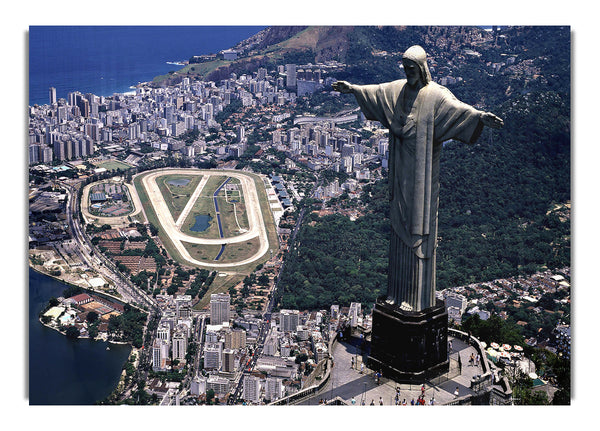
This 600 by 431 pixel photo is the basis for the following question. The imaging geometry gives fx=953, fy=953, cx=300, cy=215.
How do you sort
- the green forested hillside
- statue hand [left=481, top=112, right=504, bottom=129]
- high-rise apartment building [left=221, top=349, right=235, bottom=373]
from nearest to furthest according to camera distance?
1. statue hand [left=481, top=112, right=504, bottom=129]
2. high-rise apartment building [left=221, top=349, right=235, bottom=373]
3. the green forested hillside

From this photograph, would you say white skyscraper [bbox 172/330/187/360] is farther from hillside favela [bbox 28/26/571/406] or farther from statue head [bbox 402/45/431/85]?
statue head [bbox 402/45/431/85]

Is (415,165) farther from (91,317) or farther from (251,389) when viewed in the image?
(91,317)

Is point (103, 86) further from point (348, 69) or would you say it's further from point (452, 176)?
point (452, 176)

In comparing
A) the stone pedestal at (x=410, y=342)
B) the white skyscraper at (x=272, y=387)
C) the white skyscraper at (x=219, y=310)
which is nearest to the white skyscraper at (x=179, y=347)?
the white skyscraper at (x=219, y=310)

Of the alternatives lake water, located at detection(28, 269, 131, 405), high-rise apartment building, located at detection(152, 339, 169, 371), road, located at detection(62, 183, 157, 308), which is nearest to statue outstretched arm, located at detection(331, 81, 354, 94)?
lake water, located at detection(28, 269, 131, 405)

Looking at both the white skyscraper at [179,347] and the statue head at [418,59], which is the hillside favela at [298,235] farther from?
the statue head at [418,59]

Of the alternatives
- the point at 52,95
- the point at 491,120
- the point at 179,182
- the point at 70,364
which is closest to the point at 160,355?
the point at 70,364
